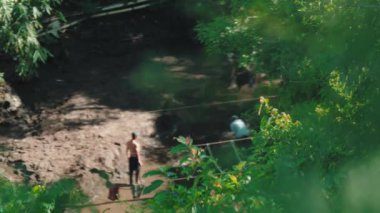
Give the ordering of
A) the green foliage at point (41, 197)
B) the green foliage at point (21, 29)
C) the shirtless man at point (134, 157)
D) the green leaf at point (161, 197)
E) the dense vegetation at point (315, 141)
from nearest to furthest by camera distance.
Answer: the green foliage at point (41, 197), the dense vegetation at point (315, 141), the green leaf at point (161, 197), the shirtless man at point (134, 157), the green foliage at point (21, 29)

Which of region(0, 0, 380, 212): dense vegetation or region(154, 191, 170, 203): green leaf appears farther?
region(154, 191, 170, 203): green leaf

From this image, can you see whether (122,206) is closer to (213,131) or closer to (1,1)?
(213,131)

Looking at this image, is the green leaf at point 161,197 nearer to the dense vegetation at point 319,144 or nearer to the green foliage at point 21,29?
the dense vegetation at point 319,144

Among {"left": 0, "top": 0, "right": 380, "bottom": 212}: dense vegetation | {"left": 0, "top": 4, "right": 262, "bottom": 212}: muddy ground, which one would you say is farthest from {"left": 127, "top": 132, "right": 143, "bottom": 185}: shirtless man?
{"left": 0, "top": 0, "right": 380, "bottom": 212}: dense vegetation

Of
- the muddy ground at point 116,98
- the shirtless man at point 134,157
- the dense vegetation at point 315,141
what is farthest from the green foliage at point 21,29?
the dense vegetation at point 315,141

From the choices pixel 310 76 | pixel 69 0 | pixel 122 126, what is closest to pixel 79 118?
pixel 122 126

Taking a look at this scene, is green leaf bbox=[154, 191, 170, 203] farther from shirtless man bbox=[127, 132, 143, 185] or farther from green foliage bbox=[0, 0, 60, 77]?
green foliage bbox=[0, 0, 60, 77]
